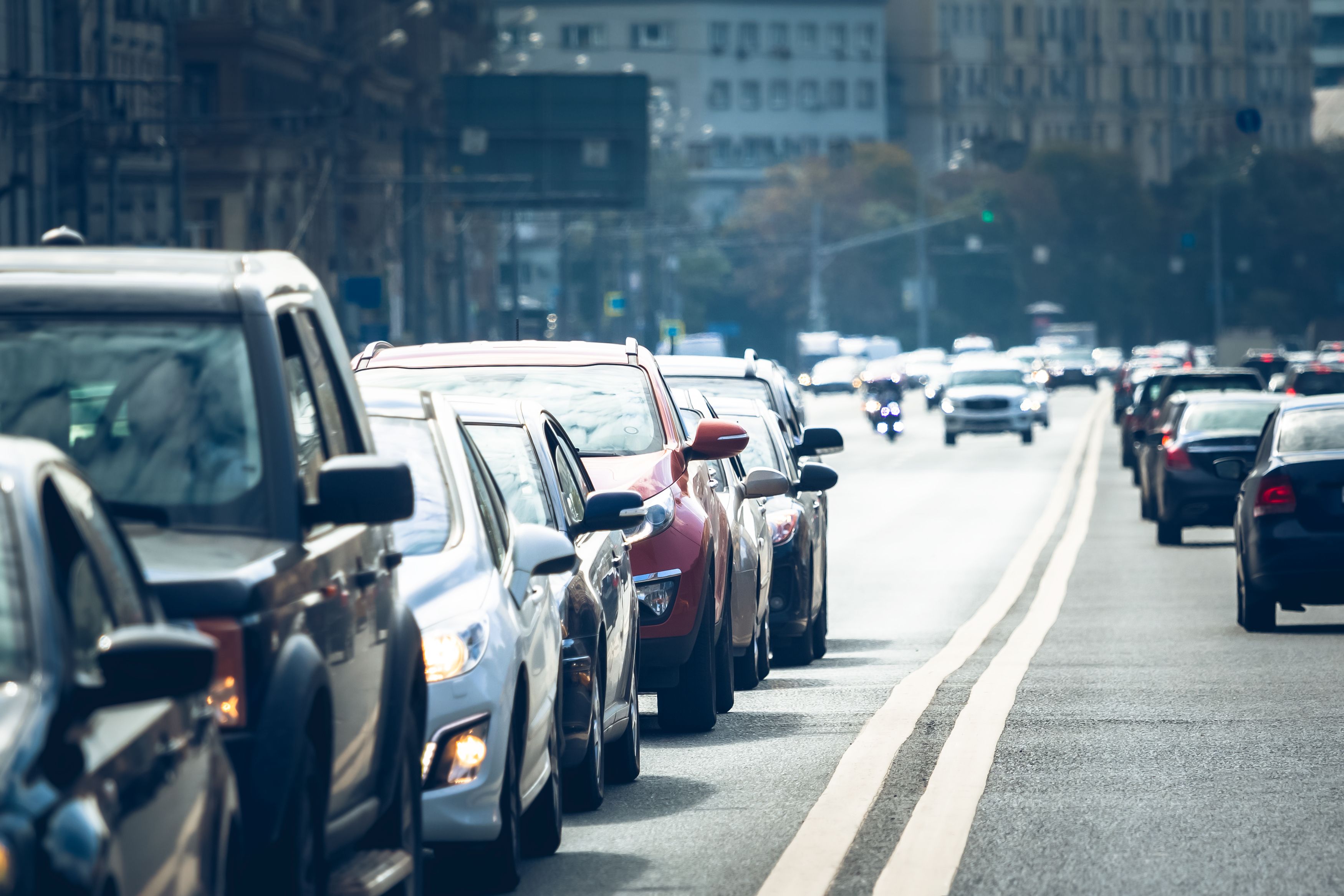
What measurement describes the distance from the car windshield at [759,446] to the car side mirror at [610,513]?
7.22 meters

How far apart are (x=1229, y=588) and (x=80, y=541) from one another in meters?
17.9

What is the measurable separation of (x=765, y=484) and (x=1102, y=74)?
16830 cm

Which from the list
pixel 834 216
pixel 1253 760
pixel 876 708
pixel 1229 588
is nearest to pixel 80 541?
pixel 1253 760

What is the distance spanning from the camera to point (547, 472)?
9.77m

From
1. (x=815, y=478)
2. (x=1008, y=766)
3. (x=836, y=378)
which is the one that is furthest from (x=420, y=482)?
(x=836, y=378)

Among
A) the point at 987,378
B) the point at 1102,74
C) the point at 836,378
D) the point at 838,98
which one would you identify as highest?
the point at 1102,74

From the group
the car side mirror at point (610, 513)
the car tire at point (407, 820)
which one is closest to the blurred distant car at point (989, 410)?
the car side mirror at point (610, 513)

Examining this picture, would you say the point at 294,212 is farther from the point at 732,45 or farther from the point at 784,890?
the point at 732,45

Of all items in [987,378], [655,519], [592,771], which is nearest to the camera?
[592,771]

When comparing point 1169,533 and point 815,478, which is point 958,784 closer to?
point 815,478

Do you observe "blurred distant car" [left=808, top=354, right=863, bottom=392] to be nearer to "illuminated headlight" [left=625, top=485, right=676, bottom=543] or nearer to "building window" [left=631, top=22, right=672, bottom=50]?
"building window" [left=631, top=22, right=672, bottom=50]

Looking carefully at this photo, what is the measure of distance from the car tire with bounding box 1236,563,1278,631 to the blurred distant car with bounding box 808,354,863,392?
3193 inches

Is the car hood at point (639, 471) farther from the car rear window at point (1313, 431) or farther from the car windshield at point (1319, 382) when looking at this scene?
the car windshield at point (1319, 382)

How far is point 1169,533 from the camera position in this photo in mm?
28062
